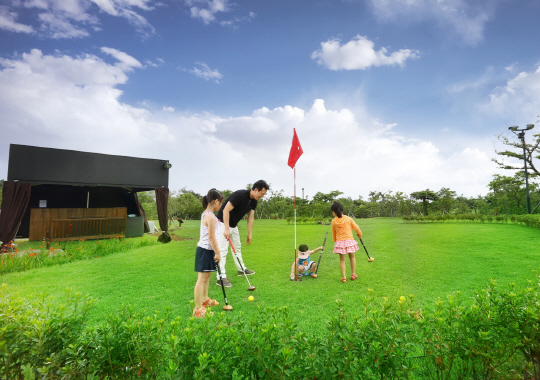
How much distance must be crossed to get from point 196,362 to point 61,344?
1.02 meters

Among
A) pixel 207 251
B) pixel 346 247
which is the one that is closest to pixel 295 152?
pixel 346 247

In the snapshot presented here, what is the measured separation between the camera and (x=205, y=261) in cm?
365

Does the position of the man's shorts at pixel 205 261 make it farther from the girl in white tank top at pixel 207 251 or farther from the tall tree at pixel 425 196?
the tall tree at pixel 425 196

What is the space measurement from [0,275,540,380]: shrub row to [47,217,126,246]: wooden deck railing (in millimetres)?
11521

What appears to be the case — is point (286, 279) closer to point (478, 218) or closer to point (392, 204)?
point (478, 218)

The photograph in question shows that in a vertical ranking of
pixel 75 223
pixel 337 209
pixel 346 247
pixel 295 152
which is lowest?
pixel 346 247

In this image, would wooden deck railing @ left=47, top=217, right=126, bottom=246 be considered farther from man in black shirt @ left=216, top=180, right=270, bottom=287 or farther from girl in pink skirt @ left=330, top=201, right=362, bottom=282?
girl in pink skirt @ left=330, top=201, right=362, bottom=282

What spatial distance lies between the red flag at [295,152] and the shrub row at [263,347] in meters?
4.23

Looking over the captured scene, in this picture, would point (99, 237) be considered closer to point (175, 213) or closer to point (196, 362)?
point (196, 362)

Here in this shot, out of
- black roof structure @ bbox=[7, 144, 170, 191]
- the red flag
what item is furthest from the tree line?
the red flag

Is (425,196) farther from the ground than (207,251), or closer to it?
farther from the ground

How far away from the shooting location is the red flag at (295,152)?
19.1ft

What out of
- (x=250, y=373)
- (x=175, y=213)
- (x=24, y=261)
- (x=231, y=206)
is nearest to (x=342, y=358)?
(x=250, y=373)

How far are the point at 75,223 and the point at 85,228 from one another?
1.46 ft
